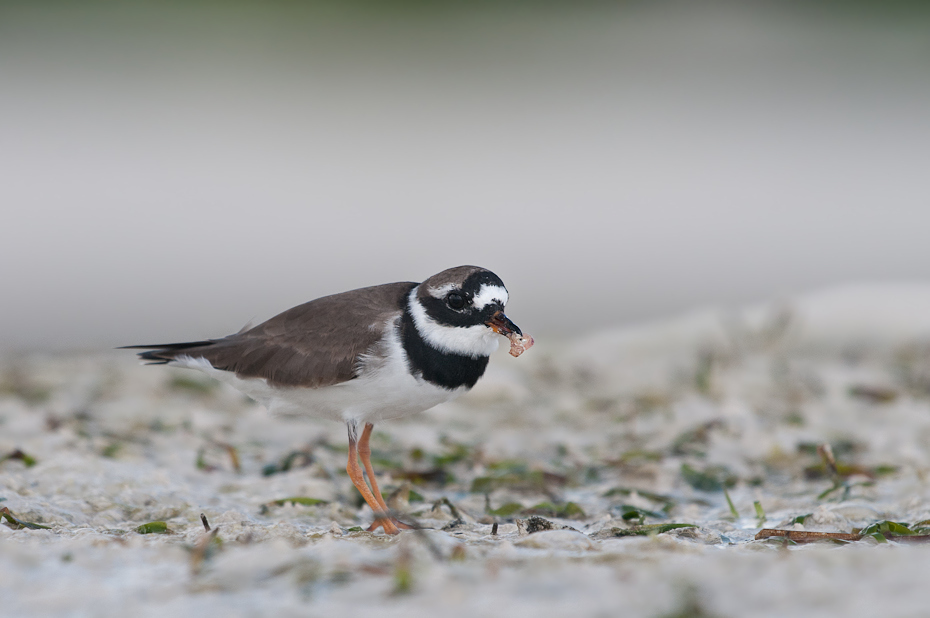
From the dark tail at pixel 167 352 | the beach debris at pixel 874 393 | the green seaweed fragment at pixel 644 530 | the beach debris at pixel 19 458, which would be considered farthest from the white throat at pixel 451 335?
the beach debris at pixel 874 393

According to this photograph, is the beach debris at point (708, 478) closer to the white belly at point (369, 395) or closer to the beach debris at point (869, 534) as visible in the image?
the beach debris at point (869, 534)

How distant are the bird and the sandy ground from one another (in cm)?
39

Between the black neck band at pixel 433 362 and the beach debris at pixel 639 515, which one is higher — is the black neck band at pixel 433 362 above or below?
above

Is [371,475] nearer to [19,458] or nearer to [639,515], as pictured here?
[639,515]

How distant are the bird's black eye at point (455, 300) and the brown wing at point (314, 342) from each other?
0.76ft

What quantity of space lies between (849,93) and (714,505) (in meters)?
12.4

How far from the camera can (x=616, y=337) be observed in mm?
7797

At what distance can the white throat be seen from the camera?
12.0 feet

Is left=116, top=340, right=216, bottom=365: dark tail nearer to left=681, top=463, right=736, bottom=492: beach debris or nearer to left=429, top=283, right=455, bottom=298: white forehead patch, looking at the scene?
left=429, top=283, right=455, bottom=298: white forehead patch

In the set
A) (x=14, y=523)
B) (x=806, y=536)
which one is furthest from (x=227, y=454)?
(x=806, y=536)

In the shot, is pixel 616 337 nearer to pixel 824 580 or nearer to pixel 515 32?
pixel 824 580

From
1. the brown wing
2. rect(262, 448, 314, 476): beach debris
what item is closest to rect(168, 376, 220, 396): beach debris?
rect(262, 448, 314, 476): beach debris

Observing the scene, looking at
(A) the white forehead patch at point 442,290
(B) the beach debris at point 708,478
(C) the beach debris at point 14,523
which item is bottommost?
(B) the beach debris at point 708,478

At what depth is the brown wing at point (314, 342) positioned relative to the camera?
371 cm
